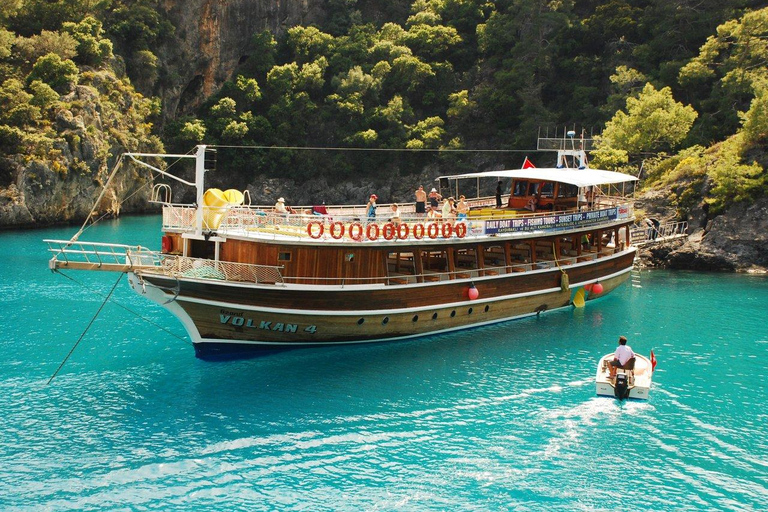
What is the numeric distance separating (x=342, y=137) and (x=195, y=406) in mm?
53719

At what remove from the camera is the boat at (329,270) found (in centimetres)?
2327

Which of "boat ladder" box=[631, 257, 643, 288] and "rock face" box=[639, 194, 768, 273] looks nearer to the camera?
"boat ladder" box=[631, 257, 643, 288]

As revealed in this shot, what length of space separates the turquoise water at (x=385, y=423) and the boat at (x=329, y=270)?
980mm

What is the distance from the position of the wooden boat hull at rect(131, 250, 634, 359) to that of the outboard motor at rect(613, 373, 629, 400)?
781 centimetres

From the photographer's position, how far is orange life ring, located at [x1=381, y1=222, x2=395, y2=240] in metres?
25.8

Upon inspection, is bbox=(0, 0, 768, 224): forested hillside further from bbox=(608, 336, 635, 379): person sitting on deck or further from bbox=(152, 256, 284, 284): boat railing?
bbox=(152, 256, 284, 284): boat railing

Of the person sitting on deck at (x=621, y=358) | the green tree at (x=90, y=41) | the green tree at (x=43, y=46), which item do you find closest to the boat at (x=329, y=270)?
the person sitting on deck at (x=621, y=358)

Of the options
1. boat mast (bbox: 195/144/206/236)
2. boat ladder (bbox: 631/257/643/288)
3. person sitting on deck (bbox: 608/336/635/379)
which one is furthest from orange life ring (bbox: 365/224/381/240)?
boat ladder (bbox: 631/257/643/288)

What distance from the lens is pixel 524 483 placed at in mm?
16906

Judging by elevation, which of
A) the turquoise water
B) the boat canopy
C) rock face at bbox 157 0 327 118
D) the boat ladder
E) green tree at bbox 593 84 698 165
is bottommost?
the turquoise water

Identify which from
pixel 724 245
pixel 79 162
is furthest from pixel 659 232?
pixel 79 162

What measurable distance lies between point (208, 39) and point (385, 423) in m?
62.2

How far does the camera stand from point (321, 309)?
81.6ft

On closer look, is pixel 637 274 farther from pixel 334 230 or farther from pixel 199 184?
pixel 199 184
